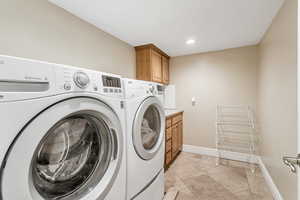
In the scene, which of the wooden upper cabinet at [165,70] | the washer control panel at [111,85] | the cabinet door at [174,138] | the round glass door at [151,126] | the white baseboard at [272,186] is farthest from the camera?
the wooden upper cabinet at [165,70]

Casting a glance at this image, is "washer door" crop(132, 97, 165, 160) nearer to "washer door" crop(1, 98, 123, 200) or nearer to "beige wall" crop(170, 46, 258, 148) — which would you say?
"washer door" crop(1, 98, 123, 200)

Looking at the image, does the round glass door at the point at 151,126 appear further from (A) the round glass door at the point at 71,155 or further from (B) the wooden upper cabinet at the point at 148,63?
(B) the wooden upper cabinet at the point at 148,63

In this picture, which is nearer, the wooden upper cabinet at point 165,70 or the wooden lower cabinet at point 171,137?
the wooden lower cabinet at point 171,137

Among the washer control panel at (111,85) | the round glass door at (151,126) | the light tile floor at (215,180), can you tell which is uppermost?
the washer control panel at (111,85)

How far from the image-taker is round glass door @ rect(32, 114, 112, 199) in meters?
0.64

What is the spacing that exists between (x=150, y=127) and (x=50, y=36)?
4.46 ft

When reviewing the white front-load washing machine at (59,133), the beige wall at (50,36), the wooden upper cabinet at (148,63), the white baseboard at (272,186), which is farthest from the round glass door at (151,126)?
the white baseboard at (272,186)

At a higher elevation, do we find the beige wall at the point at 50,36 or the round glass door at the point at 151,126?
the beige wall at the point at 50,36

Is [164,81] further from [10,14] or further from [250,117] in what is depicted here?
[10,14]

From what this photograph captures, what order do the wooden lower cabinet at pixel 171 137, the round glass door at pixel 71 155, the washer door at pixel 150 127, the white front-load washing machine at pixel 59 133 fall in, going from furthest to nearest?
1. the wooden lower cabinet at pixel 171 137
2. the washer door at pixel 150 127
3. the round glass door at pixel 71 155
4. the white front-load washing machine at pixel 59 133

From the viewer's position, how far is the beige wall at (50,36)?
3.57 ft

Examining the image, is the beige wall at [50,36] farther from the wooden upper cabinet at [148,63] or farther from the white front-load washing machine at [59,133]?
the white front-load washing machine at [59,133]

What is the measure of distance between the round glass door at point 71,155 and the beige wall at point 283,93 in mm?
Answer: 1505

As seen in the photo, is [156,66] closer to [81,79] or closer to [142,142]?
[142,142]
